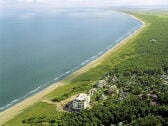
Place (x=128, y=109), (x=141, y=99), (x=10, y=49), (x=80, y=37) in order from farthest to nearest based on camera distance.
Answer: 1. (x=80, y=37)
2. (x=10, y=49)
3. (x=141, y=99)
4. (x=128, y=109)

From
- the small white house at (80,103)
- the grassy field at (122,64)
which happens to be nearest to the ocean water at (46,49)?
the grassy field at (122,64)

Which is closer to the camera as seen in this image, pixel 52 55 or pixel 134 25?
pixel 52 55

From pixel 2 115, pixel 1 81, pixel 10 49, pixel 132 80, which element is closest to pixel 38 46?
pixel 10 49

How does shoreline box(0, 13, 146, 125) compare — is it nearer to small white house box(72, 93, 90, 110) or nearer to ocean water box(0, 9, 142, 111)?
ocean water box(0, 9, 142, 111)

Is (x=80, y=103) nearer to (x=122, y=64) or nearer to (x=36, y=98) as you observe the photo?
(x=36, y=98)

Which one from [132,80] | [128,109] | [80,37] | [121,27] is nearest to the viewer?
[128,109]

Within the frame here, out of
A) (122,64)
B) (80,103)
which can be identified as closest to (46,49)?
(122,64)

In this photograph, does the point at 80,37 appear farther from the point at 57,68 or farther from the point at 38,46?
the point at 57,68
